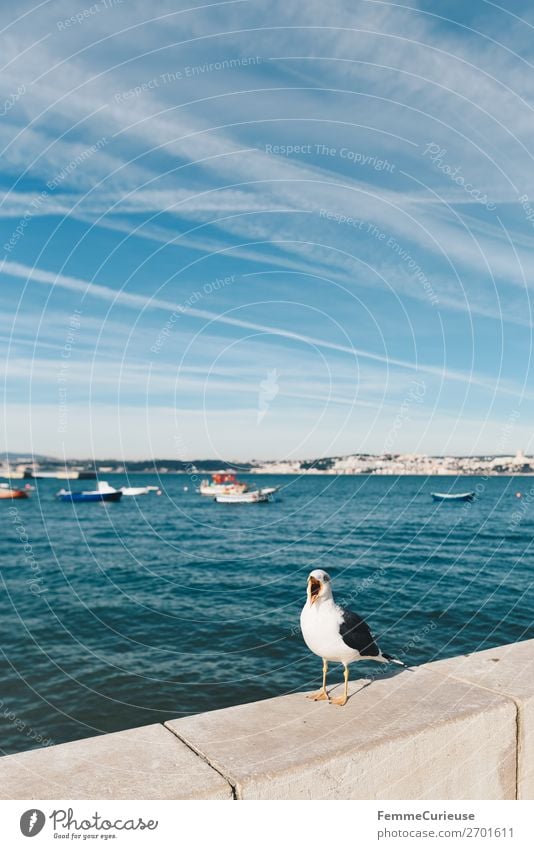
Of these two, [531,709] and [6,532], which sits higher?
[531,709]

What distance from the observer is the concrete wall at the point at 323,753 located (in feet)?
9.75

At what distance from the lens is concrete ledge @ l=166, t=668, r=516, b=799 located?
10.0ft

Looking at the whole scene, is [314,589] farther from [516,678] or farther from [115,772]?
[115,772]

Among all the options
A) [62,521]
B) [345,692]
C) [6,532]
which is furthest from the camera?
[62,521]

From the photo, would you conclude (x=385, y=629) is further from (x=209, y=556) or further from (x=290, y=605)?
(x=209, y=556)

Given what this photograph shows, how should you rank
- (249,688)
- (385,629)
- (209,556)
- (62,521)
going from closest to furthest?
(249,688), (385,629), (209,556), (62,521)

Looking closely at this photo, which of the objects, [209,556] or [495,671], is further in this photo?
[209,556]

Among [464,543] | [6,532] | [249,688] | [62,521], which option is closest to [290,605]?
[249,688]

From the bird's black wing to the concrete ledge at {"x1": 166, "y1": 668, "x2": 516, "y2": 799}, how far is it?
0.70 meters

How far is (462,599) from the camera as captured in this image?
25.8 m
